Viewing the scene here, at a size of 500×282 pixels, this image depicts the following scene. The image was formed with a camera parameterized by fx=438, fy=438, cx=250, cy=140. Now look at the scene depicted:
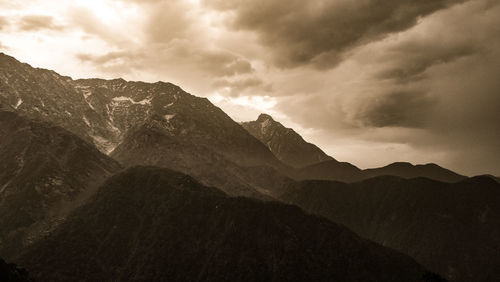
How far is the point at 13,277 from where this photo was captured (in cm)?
19888
